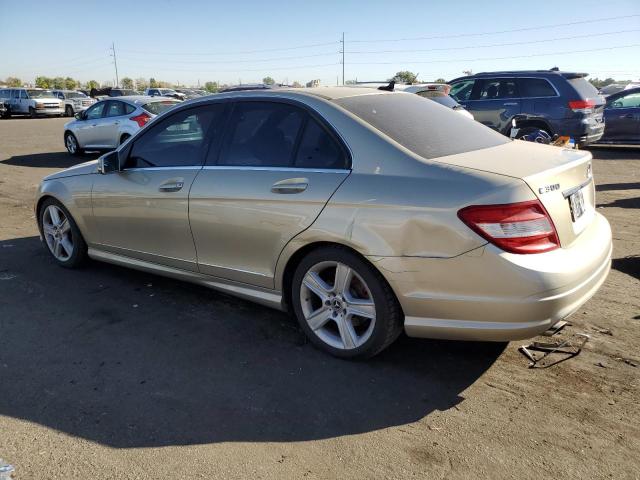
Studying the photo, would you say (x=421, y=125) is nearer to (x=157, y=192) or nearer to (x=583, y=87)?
(x=157, y=192)

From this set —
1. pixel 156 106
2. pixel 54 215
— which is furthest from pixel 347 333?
pixel 156 106

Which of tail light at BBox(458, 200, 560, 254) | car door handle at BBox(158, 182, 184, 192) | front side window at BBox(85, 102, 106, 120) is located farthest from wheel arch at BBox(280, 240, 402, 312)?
front side window at BBox(85, 102, 106, 120)

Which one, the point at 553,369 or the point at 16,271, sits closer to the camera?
the point at 553,369

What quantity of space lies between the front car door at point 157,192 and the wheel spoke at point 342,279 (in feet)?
4.24

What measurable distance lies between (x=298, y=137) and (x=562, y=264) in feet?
5.94

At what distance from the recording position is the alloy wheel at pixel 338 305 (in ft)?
11.1

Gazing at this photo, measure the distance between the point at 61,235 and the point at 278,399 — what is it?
333 centimetres

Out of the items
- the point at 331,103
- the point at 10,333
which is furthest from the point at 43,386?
the point at 331,103

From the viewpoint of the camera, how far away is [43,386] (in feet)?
10.7

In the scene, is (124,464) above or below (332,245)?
below

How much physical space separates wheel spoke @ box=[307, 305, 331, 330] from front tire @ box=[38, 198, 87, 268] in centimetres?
276

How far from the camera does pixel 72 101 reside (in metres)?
36.9

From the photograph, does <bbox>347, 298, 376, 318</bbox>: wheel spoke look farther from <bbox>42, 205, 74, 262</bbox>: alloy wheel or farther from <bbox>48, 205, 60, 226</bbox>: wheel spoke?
<bbox>48, 205, 60, 226</bbox>: wheel spoke

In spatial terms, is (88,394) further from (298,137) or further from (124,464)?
(298,137)
